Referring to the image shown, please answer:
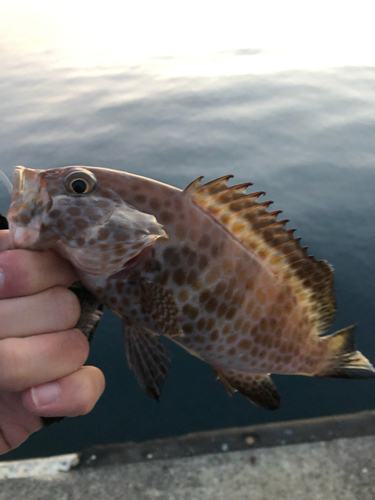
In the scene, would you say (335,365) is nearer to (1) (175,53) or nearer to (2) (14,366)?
(2) (14,366)

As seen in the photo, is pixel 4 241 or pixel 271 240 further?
pixel 271 240

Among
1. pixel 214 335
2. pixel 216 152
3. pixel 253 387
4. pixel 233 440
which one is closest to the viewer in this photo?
pixel 214 335

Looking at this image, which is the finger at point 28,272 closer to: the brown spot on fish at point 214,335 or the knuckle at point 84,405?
the knuckle at point 84,405

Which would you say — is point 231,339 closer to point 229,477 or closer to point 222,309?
point 222,309

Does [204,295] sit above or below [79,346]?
above

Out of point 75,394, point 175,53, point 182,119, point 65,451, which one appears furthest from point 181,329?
point 175,53

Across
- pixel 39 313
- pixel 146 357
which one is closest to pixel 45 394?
pixel 39 313

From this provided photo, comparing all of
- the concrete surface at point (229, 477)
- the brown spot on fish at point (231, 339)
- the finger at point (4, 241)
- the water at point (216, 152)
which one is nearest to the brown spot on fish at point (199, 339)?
the brown spot on fish at point (231, 339)

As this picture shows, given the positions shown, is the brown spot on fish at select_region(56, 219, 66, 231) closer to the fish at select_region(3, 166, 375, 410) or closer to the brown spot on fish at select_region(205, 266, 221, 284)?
the fish at select_region(3, 166, 375, 410)
